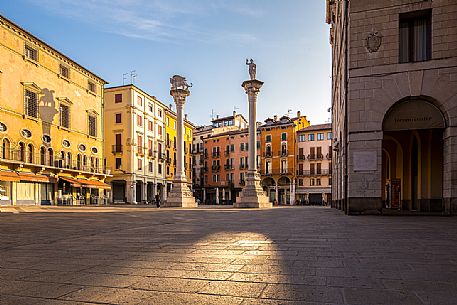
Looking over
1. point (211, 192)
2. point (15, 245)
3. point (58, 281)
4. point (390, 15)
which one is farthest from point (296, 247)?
point (211, 192)

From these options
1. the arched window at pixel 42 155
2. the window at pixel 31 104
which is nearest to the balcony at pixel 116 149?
the arched window at pixel 42 155

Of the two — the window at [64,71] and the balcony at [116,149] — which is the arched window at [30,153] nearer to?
the window at [64,71]

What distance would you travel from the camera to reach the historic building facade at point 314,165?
227ft

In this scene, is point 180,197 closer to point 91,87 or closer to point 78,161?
point 78,161

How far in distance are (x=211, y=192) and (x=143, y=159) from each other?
92.8ft

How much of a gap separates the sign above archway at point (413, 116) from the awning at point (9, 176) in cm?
3040

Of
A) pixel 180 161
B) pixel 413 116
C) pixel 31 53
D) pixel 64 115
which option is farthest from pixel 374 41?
pixel 64 115

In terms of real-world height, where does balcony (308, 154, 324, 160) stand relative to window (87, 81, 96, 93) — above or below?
below

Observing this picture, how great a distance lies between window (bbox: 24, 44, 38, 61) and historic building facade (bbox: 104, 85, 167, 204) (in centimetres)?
1824

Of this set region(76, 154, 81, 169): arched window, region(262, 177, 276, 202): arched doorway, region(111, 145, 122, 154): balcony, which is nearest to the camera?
region(76, 154, 81, 169): arched window

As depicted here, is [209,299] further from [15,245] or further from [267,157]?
[267,157]

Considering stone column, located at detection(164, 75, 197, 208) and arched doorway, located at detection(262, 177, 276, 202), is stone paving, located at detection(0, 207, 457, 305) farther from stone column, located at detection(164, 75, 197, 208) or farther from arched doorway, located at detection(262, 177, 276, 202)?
arched doorway, located at detection(262, 177, 276, 202)

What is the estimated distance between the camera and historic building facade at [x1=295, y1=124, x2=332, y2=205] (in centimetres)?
6931

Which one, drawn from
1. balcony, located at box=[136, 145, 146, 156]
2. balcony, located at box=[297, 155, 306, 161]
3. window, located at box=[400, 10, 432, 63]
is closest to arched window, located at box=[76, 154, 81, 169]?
balcony, located at box=[136, 145, 146, 156]
